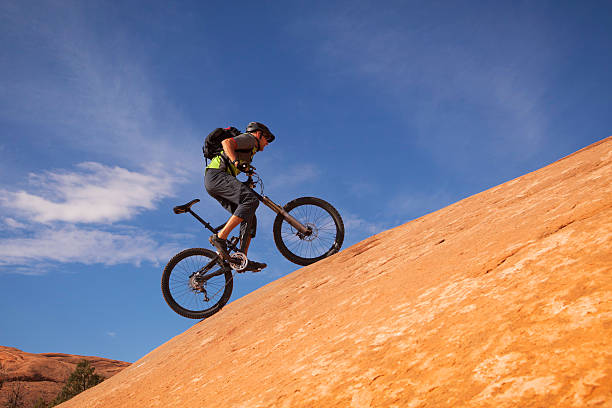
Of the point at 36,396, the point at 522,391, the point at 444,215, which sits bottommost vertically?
the point at 522,391

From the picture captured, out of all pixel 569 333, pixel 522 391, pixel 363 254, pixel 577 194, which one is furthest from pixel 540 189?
pixel 522 391

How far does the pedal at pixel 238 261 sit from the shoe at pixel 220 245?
0.31ft

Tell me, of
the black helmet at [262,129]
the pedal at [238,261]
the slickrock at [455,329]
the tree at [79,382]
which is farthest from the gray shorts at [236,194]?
the tree at [79,382]

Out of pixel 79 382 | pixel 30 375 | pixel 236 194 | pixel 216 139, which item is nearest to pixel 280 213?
pixel 236 194

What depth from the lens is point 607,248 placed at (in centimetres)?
204

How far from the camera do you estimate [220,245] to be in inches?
256

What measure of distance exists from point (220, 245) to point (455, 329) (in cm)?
495

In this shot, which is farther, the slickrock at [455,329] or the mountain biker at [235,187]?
the mountain biker at [235,187]

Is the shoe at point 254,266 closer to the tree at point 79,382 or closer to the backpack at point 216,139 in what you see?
the backpack at point 216,139

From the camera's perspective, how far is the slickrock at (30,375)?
27.5 metres

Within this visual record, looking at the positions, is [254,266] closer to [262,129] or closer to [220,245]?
[220,245]

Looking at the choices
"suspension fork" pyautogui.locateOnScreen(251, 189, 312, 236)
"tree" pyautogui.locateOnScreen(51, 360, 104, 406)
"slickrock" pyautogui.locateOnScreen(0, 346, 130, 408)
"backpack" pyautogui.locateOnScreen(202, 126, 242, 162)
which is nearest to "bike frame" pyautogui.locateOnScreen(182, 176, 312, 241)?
"suspension fork" pyautogui.locateOnScreen(251, 189, 312, 236)

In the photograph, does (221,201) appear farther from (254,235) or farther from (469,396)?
(469,396)

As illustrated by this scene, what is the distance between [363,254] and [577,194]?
2594mm
